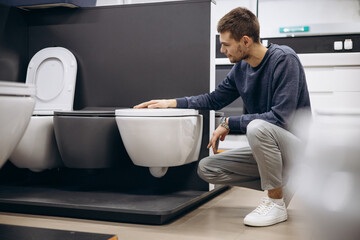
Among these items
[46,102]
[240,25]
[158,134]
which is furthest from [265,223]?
[46,102]

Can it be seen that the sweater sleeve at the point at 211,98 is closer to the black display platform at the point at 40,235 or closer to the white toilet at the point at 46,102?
the white toilet at the point at 46,102

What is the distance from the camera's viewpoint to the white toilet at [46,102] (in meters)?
2.26

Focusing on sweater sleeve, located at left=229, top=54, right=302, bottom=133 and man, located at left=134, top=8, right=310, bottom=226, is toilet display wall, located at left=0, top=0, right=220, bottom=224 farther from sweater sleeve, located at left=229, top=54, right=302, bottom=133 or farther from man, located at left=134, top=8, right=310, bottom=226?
sweater sleeve, located at left=229, top=54, right=302, bottom=133

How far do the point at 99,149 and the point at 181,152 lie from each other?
1.44 ft

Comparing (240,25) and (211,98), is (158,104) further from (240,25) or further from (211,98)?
(240,25)

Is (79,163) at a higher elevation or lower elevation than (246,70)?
lower

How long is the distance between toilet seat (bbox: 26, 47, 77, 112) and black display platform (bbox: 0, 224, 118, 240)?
1.16m

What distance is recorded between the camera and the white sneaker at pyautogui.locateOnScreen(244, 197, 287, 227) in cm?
172

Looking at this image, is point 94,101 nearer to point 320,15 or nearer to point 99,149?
point 99,149

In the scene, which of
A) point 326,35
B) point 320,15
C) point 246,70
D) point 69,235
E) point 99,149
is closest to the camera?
point 69,235

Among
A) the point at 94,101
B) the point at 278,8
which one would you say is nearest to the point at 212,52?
the point at 94,101

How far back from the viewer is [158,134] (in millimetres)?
1897

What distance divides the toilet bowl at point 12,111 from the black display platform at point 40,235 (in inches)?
16.9

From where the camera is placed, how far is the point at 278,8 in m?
4.82
